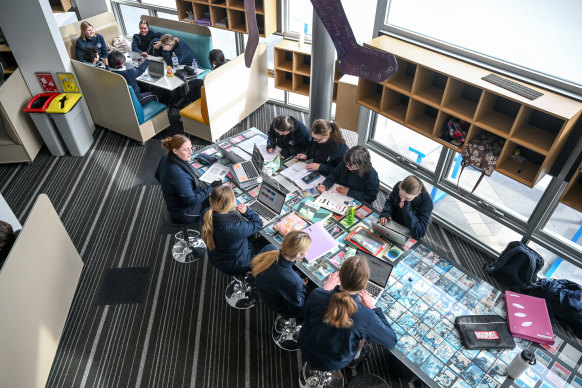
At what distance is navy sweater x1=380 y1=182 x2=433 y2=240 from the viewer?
3.54 metres

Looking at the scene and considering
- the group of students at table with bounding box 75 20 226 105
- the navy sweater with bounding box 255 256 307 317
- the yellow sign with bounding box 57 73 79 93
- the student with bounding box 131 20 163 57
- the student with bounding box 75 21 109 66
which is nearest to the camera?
the navy sweater with bounding box 255 256 307 317

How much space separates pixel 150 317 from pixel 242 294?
0.95 m

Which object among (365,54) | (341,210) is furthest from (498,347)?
(365,54)

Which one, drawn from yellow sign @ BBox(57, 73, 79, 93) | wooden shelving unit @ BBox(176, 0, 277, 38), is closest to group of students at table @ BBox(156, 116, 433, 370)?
wooden shelving unit @ BBox(176, 0, 277, 38)

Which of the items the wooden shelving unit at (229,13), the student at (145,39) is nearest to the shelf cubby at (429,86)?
the wooden shelving unit at (229,13)

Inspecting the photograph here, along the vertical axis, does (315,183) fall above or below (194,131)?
above

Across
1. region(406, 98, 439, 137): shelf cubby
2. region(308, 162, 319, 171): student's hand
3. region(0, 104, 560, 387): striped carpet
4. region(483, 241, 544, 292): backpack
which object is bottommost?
region(0, 104, 560, 387): striped carpet

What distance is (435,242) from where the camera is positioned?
4.72 metres

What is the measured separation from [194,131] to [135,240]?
7.17 feet

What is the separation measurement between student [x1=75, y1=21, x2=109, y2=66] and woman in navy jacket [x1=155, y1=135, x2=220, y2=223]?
4.05 metres

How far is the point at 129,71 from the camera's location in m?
5.96

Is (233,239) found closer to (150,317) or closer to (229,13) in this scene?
(150,317)

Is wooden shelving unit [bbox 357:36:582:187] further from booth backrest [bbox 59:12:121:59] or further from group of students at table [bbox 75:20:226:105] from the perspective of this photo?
booth backrest [bbox 59:12:121:59]

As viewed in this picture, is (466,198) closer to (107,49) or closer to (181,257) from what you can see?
(181,257)
